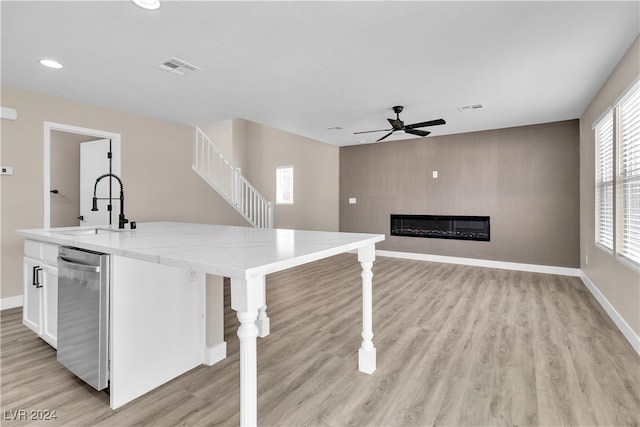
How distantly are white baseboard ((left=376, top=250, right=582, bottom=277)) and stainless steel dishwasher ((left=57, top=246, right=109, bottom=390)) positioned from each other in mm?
5623

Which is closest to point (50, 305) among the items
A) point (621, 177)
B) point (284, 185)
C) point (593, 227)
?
point (621, 177)

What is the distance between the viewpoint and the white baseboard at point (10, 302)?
351 cm

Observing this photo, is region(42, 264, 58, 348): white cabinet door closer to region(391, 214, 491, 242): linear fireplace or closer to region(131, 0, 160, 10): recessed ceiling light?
region(131, 0, 160, 10): recessed ceiling light

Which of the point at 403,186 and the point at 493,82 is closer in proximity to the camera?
the point at 493,82

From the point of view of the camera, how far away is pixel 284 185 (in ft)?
28.3

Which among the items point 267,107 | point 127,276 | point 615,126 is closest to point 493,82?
point 615,126

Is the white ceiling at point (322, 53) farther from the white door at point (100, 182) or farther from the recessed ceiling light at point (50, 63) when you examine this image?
the white door at point (100, 182)

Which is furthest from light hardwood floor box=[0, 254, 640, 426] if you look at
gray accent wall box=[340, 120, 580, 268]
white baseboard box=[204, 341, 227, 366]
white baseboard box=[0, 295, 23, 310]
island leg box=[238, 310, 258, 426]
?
gray accent wall box=[340, 120, 580, 268]

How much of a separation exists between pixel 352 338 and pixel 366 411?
933mm

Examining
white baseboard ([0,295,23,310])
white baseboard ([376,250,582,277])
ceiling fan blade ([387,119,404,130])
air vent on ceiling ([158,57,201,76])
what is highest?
air vent on ceiling ([158,57,201,76])

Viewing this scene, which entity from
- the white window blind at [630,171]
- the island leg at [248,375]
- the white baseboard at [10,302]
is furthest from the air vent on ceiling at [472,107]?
the white baseboard at [10,302]

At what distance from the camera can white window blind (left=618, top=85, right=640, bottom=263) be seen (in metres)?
2.68

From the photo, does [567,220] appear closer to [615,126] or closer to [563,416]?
[615,126]

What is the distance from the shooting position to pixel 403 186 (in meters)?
6.66
